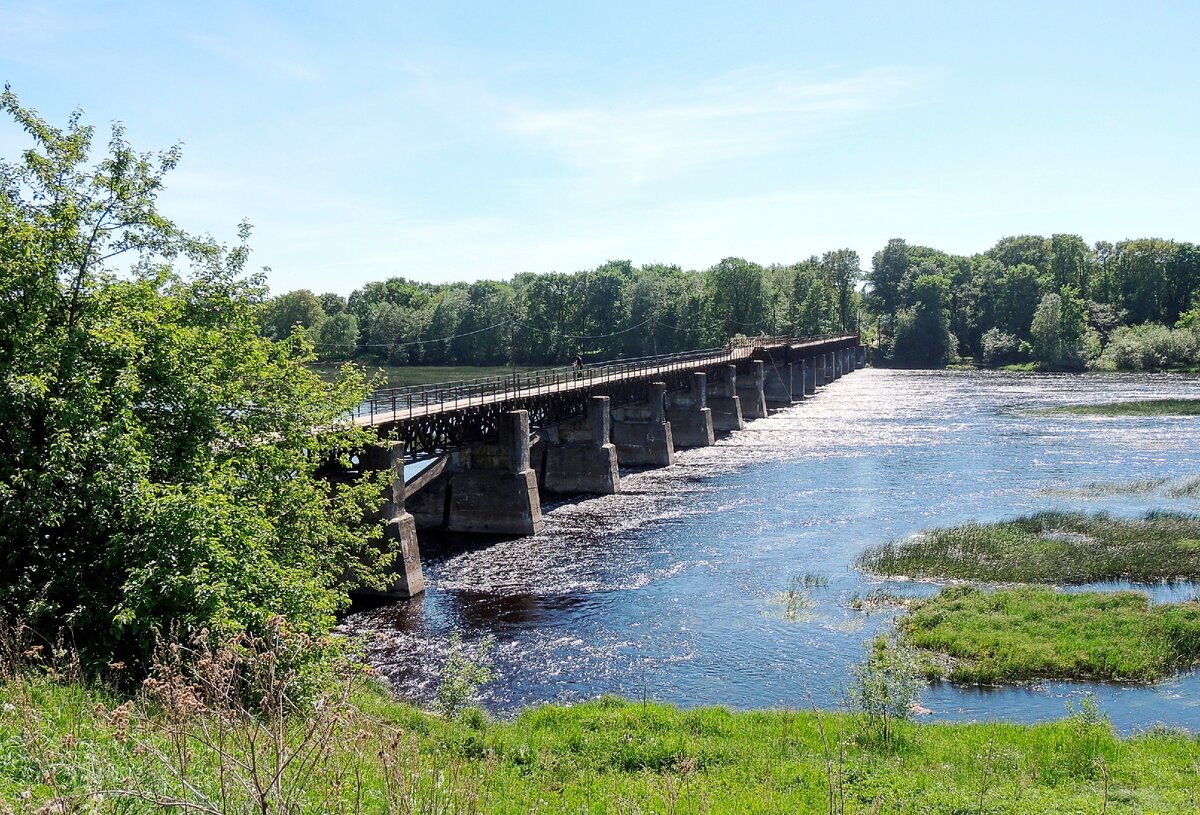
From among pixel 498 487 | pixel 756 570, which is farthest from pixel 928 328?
pixel 756 570

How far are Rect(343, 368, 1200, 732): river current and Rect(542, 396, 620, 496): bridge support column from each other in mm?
2091

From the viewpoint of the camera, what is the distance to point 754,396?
310 feet

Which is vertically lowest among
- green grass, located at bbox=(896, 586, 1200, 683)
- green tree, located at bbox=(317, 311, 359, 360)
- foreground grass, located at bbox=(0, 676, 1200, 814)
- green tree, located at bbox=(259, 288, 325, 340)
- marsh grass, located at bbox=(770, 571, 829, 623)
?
green grass, located at bbox=(896, 586, 1200, 683)

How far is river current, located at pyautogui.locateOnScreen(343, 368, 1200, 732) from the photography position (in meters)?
23.6

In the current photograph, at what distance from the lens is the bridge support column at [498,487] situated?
4319cm

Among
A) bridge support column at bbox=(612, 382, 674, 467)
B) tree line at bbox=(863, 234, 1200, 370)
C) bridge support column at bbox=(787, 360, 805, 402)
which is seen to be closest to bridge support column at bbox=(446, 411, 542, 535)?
bridge support column at bbox=(612, 382, 674, 467)

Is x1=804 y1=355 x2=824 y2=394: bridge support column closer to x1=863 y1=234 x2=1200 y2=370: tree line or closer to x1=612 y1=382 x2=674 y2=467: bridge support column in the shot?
x1=863 y1=234 x2=1200 y2=370: tree line

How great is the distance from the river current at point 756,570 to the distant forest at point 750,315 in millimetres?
81818

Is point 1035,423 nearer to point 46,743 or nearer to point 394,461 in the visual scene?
point 394,461

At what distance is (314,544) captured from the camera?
867 inches

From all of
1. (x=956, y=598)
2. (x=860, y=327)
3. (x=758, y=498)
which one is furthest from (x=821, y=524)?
(x=860, y=327)

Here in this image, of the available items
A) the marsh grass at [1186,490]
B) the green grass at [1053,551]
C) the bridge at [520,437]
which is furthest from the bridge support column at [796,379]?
the green grass at [1053,551]

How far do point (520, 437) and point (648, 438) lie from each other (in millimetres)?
22684

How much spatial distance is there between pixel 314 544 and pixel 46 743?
12.7 meters
